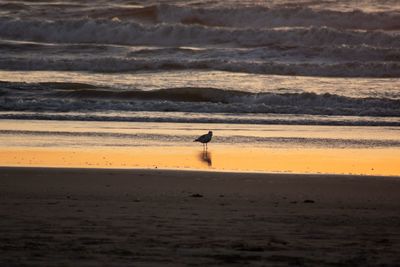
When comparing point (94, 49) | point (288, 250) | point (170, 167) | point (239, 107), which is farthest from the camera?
point (94, 49)

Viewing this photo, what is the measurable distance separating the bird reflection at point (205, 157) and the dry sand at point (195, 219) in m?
1.22

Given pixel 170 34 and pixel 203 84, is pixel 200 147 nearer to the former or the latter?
pixel 203 84

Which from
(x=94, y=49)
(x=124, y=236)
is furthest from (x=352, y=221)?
(x=94, y=49)

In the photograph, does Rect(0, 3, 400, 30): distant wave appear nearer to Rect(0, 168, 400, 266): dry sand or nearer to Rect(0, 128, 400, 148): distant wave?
Rect(0, 128, 400, 148): distant wave

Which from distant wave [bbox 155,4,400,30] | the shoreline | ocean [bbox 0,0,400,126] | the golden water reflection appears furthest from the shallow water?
distant wave [bbox 155,4,400,30]

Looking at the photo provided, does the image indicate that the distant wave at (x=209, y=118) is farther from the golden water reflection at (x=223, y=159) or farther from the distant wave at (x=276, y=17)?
the distant wave at (x=276, y=17)

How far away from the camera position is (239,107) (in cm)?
1800

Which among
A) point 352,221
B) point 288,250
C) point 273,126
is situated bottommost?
point 288,250

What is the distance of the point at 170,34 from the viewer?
32781mm

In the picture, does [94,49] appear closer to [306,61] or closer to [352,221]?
[306,61]

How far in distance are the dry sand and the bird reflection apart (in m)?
1.22

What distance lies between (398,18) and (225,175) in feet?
81.9

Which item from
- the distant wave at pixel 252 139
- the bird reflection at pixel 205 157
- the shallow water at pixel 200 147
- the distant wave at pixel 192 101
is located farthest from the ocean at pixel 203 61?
the bird reflection at pixel 205 157

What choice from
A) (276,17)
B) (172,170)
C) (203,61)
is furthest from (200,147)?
(276,17)
